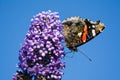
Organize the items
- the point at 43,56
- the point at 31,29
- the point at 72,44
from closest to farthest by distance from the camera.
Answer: the point at 43,56
the point at 31,29
the point at 72,44

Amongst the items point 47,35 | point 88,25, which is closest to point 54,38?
point 47,35

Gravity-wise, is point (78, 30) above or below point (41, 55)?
above

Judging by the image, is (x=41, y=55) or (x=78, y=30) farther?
(x=78, y=30)

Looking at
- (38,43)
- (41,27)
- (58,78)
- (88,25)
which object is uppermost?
(88,25)

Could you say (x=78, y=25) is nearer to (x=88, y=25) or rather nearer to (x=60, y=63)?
(x=88, y=25)
